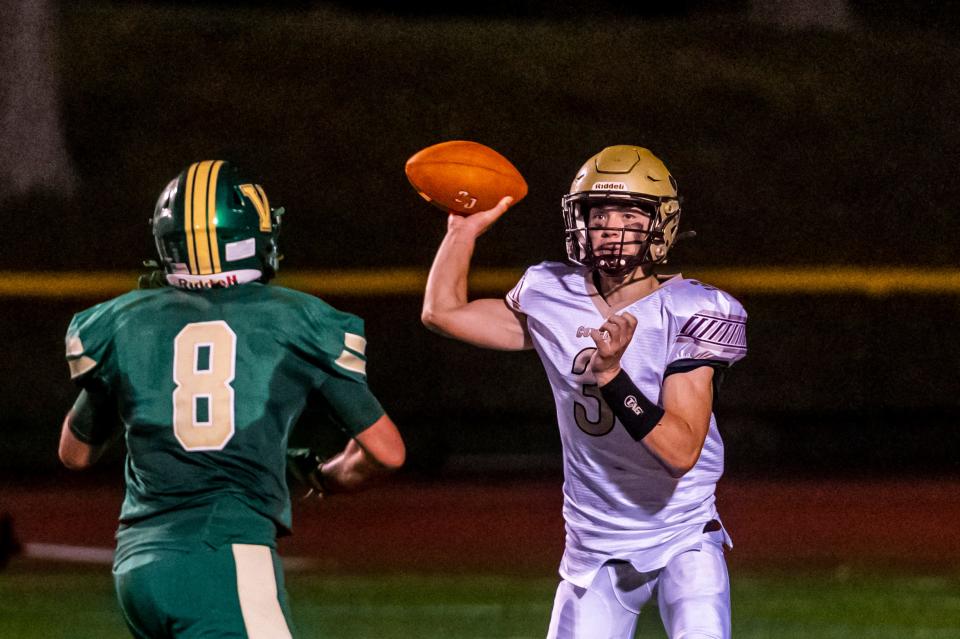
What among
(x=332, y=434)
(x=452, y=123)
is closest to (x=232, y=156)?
(x=452, y=123)

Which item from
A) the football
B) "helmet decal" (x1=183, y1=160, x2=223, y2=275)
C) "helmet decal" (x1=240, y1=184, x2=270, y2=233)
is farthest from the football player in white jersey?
"helmet decal" (x1=183, y1=160, x2=223, y2=275)

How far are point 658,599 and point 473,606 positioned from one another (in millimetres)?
2326

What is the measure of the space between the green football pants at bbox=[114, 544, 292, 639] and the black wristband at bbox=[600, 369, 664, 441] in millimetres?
925

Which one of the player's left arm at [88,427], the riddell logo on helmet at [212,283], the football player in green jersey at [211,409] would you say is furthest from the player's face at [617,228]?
the player's left arm at [88,427]

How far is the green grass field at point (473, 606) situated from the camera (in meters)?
5.00

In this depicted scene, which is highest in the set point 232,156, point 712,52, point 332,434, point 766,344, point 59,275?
point 712,52

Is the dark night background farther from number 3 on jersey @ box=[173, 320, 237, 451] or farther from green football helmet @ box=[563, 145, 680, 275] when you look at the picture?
number 3 on jersey @ box=[173, 320, 237, 451]

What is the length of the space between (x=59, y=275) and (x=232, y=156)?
1972 millimetres

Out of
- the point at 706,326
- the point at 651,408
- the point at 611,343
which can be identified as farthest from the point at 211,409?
the point at 706,326

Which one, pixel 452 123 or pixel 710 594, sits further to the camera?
pixel 452 123

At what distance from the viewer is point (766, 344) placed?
1005 cm

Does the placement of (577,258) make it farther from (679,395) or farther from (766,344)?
(766,344)

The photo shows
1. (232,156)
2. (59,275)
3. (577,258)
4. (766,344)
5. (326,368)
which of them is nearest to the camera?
(326,368)

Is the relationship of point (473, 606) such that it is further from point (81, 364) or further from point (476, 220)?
point (81, 364)
